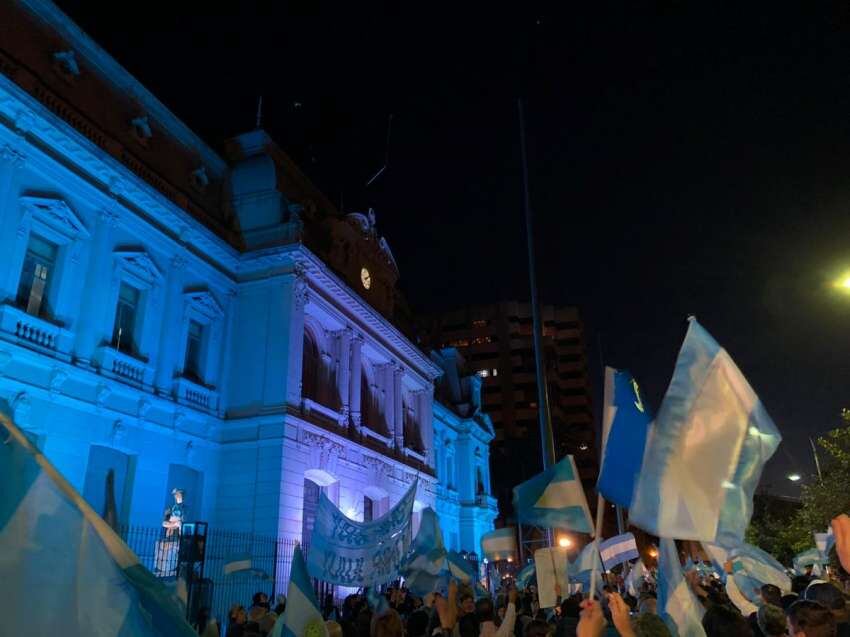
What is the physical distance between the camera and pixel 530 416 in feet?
290

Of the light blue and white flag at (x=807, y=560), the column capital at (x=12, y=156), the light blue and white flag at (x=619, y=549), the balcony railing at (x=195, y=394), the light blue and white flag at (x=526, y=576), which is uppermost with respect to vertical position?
the column capital at (x=12, y=156)

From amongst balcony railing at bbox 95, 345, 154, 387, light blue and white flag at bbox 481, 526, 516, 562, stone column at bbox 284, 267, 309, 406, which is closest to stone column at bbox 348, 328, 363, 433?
stone column at bbox 284, 267, 309, 406

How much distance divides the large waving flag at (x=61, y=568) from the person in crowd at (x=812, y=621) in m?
3.12

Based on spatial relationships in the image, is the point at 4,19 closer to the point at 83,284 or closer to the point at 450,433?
the point at 83,284

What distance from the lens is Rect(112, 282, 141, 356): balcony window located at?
17.9 metres

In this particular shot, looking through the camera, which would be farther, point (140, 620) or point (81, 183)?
point (81, 183)

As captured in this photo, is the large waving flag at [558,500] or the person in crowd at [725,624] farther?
the large waving flag at [558,500]

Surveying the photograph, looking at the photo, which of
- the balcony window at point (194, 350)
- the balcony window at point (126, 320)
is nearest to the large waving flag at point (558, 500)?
the balcony window at point (126, 320)

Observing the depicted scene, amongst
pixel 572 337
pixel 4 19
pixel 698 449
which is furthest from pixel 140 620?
pixel 572 337

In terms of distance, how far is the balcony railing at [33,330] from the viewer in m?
14.2

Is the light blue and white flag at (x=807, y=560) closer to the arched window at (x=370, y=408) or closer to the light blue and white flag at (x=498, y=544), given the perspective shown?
the light blue and white flag at (x=498, y=544)

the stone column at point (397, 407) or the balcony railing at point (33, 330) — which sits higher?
the stone column at point (397, 407)

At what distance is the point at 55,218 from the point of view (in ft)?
52.6

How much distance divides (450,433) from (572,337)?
222 ft
